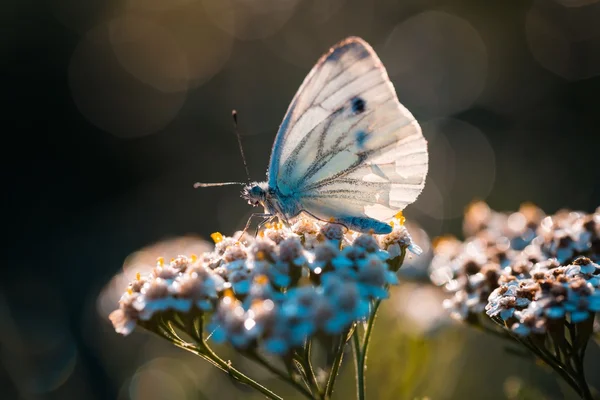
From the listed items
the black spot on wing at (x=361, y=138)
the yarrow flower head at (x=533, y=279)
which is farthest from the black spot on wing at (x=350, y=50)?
the yarrow flower head at (x=533, y=279)

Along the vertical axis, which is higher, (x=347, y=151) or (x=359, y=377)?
(x=347, y=151)

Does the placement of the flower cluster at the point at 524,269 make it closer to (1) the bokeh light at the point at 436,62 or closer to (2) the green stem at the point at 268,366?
(2) the green stem at the point at 268,366

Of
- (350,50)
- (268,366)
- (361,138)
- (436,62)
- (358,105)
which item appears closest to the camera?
(268,366)

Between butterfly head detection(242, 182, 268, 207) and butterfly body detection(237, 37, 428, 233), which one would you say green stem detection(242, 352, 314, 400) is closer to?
butterfly body detection(237, 37, 428, 233)

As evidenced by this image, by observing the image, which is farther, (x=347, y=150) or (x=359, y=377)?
(x=347, y=150)

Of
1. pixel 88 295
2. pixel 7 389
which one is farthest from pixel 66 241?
pixel 7 389

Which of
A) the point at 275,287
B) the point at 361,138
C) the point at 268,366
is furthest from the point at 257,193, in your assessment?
the point at 268,366

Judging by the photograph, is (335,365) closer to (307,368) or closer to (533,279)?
(307,368)
